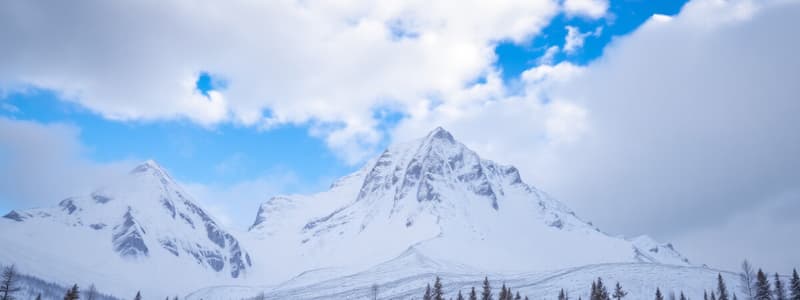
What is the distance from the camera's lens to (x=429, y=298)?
122m

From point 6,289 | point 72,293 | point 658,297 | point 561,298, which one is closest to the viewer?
point 6,289

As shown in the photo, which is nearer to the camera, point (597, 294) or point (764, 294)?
point (764, 294)

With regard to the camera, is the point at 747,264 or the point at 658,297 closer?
the point at 747,264

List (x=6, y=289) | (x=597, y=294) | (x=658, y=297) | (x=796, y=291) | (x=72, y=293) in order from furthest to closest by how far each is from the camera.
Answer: (x=658, y=297), (x=597, y=294), (x=796, y=291), (x=72, y=293), (x=6, y=289)

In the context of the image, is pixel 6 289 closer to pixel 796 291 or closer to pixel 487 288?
pixel 487 288

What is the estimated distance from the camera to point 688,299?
193 m

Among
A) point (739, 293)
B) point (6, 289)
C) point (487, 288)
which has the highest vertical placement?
point (739, 293)

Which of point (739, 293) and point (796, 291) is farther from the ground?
point (739, 293)

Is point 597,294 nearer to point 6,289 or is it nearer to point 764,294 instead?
point 764,294

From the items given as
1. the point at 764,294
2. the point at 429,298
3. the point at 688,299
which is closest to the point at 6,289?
the point at 429,298

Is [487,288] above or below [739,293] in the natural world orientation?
below

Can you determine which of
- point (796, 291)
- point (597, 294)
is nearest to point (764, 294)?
point (796, 291)

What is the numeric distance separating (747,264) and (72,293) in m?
110

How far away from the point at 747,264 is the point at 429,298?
5620 centimetres
